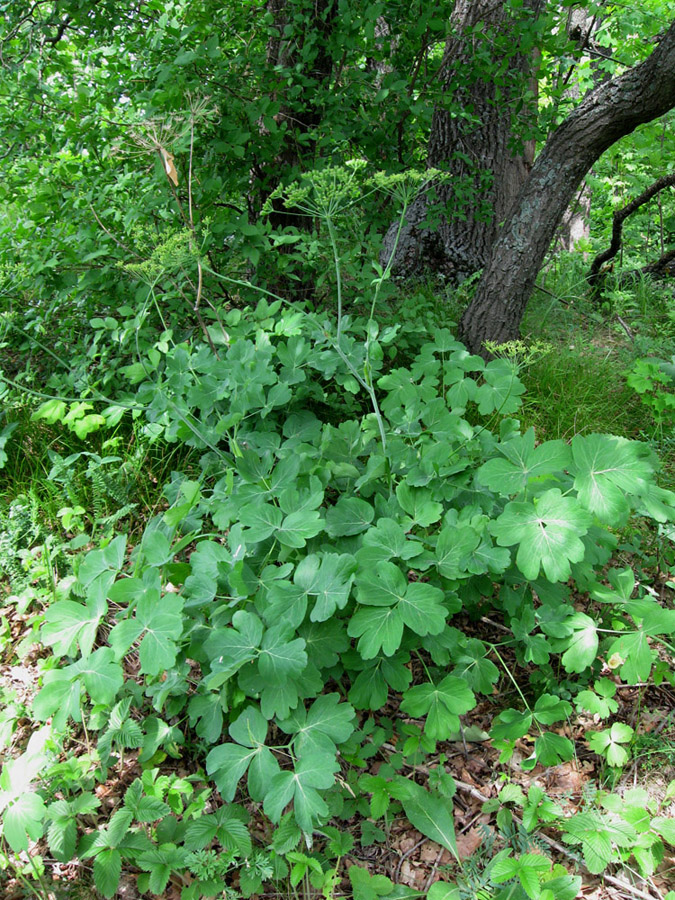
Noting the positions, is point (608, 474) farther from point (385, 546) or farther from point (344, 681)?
point (344, 681)

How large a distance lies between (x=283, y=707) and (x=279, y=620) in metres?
0.20

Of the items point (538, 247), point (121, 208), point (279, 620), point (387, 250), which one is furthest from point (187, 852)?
point (387, 250)

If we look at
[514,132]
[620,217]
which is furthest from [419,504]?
[620,217]

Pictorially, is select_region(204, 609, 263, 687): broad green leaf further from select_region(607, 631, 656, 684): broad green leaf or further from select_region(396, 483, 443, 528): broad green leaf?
select_region(607, 631, 656, 684): broad green leaf

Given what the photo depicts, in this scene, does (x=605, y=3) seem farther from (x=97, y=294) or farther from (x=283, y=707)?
(x=283, y=707)

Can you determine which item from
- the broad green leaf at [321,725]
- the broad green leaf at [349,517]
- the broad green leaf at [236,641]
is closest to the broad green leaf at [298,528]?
the broad green leaf at [349,517]

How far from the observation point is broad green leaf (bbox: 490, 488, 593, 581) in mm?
1312

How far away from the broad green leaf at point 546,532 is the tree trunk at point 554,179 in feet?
5.90

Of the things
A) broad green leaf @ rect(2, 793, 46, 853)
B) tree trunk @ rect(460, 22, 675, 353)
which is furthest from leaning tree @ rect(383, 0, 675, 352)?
broad green leaf @ rect(2, 793, 46, 853)

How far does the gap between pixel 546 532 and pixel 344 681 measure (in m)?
0.83

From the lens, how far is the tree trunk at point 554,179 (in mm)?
2457

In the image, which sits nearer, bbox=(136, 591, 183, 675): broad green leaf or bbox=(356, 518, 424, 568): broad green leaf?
bbox=(136, 591, 183, 675): broad green leaf

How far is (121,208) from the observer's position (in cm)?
251

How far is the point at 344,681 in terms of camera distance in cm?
178
